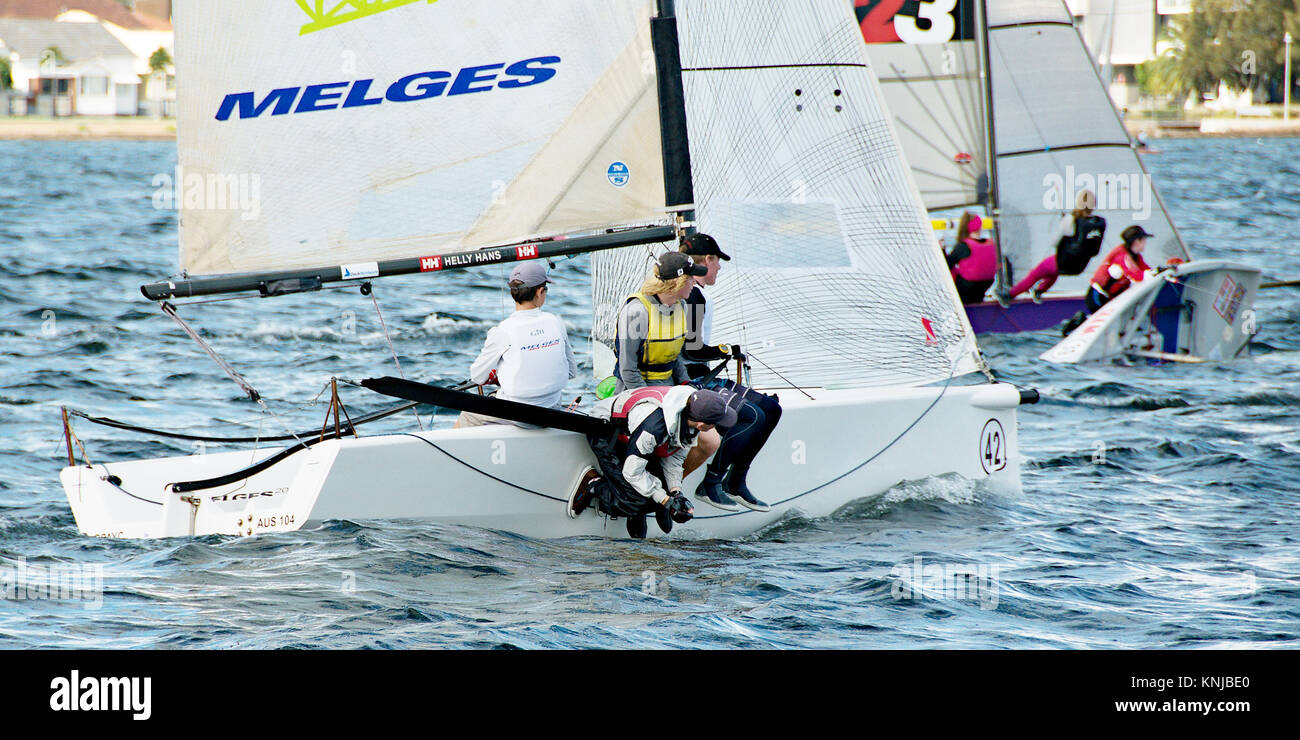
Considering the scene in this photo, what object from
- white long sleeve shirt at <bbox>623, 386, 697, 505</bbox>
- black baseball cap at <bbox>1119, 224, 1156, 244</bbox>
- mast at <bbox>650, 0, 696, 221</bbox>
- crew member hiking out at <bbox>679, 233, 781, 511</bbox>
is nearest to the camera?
white long sleeve shirt at <bbox>623, 386, 697, 505</bbox>

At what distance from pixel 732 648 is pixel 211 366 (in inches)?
314

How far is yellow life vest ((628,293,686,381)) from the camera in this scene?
6.86m

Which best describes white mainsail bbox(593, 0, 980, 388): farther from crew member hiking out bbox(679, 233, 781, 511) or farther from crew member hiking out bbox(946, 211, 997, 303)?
crew member hiking out bbox(946, 211, 997, 303)

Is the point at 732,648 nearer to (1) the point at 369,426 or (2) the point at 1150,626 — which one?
(2) the point at 1150,626

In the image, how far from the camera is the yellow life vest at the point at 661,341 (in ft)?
22.5

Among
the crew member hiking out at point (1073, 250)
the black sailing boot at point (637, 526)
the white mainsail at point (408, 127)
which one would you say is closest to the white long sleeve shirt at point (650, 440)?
the black sailing boot at point (637, 526)

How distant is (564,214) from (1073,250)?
8.86 m

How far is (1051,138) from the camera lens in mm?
15242

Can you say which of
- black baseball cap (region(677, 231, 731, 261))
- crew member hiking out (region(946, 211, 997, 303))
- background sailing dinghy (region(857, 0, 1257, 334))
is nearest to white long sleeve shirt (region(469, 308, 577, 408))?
black baseball cap (region(677, 231, 731, 261))

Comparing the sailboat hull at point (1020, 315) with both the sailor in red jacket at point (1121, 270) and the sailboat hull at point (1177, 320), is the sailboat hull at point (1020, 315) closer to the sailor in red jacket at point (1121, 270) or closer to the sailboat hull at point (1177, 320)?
the sailor in red jacket at point (1121, 270)

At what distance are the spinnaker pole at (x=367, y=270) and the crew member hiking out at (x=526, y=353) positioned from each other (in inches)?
4.9

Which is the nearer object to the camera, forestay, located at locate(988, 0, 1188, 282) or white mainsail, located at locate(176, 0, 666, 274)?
white mainsail, located at locate(176, 0, 666, 274)

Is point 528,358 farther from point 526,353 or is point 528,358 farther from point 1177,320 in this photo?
point 1177,320

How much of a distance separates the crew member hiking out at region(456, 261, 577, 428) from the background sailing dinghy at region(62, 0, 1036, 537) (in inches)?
7.0
